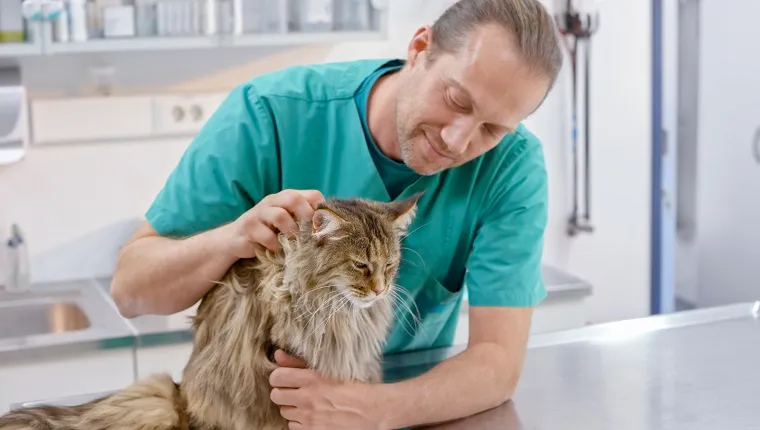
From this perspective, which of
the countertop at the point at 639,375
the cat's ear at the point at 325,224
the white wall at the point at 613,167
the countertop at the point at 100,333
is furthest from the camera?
the white wall at the point at 613,167

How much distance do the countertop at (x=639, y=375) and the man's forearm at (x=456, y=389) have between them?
0.8 inches

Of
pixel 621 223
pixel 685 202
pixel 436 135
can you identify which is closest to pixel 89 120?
pixel 436 135

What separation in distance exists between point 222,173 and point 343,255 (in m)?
0.31

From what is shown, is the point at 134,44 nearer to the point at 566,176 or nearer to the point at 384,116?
the point at 384,116

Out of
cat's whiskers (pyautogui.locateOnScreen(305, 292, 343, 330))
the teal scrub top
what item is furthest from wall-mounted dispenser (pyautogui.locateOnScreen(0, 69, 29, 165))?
cat's whiskers (pyautogui.locateOnScreen(305, 292, 343, 330))

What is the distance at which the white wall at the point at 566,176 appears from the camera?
289 centimetres

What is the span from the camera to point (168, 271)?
1.49 m

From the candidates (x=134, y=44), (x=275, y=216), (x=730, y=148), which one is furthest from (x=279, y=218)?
(x=730, y=148)

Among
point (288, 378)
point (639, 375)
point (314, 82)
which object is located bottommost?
point (639, 375)

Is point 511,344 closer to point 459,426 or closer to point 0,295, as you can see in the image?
point 459,426

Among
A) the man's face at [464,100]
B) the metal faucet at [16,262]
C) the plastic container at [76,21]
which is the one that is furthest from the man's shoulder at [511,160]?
the metal faucet at [16,262]

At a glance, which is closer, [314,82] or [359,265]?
[359,265]

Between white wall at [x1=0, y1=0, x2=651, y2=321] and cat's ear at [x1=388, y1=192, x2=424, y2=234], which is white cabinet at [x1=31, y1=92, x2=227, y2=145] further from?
cat's ear at [x1=388, y1=192, x2=424, y2=234]

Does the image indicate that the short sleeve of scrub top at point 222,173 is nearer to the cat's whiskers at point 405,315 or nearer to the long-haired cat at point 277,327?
the long-haired cat at point 277,327
